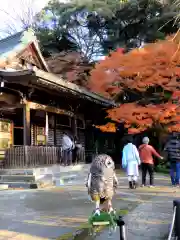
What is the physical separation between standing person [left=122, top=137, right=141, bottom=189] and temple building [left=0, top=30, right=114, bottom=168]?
4.51 m

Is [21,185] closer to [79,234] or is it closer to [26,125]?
[26,125]

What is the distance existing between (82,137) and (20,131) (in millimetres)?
5578

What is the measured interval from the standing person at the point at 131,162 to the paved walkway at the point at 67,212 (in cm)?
53

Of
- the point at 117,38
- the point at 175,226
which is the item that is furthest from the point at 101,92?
the point at 175,226

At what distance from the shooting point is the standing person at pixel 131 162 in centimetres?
1107

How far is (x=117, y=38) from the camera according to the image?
25.8 meters

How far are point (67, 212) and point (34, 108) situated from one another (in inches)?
333

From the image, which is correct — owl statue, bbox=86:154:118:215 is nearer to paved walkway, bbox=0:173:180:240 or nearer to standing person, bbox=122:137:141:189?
paved walkway, bbox=0:173:180:240

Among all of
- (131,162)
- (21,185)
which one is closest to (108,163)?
(131,162)

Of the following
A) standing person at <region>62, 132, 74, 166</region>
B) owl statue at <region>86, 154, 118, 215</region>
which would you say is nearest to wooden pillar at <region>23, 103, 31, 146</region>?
standing person at <region>62, 132, 74, 166</region>

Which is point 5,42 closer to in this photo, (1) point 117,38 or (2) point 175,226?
(1) point 117,38

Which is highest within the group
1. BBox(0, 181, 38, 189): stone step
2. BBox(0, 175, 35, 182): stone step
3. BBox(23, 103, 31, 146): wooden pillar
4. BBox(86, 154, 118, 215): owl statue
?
BBox(23, 103, 31, 146): wooden pillar

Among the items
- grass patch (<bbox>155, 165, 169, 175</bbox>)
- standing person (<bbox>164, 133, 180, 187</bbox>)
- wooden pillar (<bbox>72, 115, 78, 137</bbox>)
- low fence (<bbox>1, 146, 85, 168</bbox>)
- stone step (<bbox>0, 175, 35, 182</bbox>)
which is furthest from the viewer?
grass patch (<bbox>155, 165, 169, 175</bbox>)

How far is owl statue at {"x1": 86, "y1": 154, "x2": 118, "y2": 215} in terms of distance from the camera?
566 centimetres
